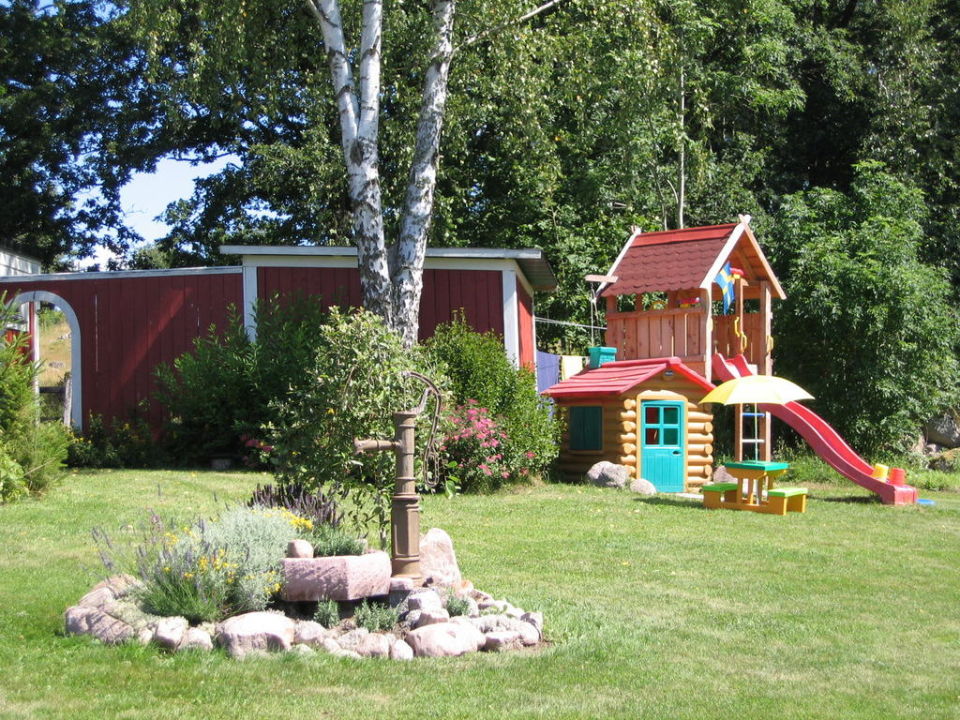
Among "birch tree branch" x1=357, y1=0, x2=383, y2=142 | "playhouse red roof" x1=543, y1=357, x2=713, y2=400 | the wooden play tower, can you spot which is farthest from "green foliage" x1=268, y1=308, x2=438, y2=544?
the wooden play tower

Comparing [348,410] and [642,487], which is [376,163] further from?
[348,410]

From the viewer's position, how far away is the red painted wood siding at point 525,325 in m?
19.3

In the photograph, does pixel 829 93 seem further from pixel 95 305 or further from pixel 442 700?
pixel 442 700

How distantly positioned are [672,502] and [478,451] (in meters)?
2.78

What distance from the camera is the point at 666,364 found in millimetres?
17969

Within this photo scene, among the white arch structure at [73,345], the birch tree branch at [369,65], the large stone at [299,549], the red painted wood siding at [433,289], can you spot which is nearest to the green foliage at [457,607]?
the large stone at [299,549]

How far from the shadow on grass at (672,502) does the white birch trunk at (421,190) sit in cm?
406

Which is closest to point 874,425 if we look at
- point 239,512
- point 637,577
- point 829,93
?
point 829,93

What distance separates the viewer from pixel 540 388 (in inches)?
843

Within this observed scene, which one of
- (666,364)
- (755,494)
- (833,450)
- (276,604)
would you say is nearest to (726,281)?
(666,364)

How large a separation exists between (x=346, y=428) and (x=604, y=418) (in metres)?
9.95

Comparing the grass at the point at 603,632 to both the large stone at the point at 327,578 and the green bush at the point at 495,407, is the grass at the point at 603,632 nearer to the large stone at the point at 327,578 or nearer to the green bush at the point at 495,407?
the large stone at the point at 327,578

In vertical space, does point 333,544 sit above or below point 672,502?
above

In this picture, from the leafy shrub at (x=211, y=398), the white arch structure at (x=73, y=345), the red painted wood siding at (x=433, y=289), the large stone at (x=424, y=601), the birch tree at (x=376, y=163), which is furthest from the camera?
the red painted wood siding at (x=433, y=289)
